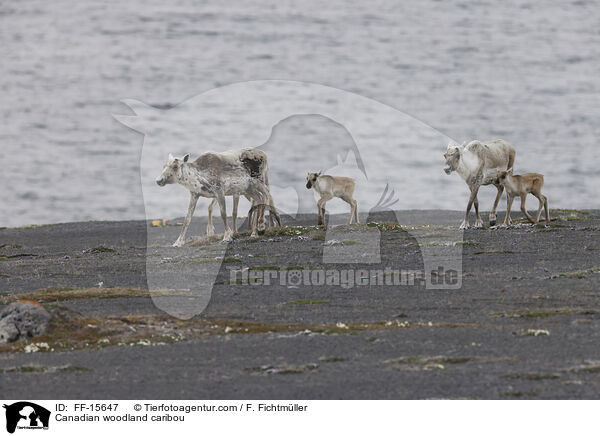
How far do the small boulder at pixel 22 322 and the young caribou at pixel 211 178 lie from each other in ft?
45.7

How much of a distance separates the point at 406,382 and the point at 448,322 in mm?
4638

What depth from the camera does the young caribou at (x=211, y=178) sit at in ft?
102

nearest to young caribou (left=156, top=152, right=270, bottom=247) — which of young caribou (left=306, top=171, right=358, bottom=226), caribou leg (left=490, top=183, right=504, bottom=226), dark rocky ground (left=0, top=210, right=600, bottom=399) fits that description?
young caribou (left=306, top=171, right=358, bottom=226)

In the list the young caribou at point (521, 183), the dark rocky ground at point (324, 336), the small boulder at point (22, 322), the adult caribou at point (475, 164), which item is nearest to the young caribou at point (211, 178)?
the dark rocky ground at point (324, 336)

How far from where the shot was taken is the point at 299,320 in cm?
1864

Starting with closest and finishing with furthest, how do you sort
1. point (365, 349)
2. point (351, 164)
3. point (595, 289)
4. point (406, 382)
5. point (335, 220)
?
point (406, 382) < point (365, 349) < point (595, 289) < point (351, 164) < point (335, 220)

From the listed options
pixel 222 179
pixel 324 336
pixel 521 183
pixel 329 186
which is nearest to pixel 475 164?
pixel 521 183
